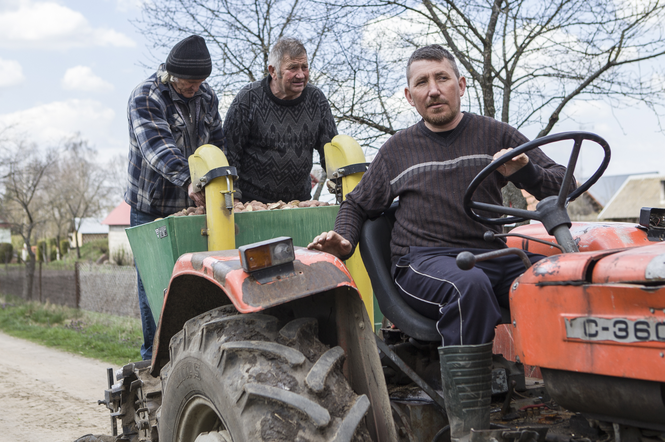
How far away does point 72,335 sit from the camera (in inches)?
408

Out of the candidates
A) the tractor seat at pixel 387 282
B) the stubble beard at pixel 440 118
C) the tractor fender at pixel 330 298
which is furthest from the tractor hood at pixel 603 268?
the stubble beard at pixel 440 118

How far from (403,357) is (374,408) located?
479 millimetres

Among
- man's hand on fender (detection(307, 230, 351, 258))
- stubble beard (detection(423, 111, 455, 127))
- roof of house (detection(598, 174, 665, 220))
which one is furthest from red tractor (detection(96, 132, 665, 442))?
roof of house (detection(598, 174, 665, 220))

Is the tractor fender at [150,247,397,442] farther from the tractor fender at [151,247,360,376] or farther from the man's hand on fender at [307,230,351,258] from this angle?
the man's hand on fender at [307,230,351,258]

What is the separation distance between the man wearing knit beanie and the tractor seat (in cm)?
114

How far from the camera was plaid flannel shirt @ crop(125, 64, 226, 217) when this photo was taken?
3410 mm

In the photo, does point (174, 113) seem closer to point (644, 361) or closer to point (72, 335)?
point (644, 361)

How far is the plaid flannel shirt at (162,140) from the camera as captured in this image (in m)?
3.41

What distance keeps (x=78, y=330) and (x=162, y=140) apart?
8.77 m

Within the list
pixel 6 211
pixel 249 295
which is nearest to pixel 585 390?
pixel 249 295

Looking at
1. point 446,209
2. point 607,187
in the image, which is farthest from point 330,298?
point 607,187

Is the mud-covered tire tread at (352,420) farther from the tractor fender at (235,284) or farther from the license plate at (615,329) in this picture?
the license plate at (615,329)

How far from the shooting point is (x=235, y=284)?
1.93 metres

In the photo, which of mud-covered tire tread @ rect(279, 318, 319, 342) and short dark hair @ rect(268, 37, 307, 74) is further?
short dark hair @ rect(268, 37, 307, 74)
